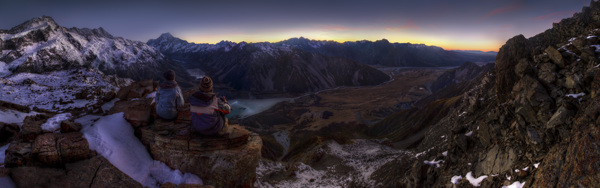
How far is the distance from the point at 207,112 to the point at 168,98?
197cm

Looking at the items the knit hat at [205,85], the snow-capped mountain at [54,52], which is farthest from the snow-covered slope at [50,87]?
the knit hat at [205,85]

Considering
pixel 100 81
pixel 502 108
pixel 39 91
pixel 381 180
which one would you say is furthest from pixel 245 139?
pixel 100 81

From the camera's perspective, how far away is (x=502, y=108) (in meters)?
10.5

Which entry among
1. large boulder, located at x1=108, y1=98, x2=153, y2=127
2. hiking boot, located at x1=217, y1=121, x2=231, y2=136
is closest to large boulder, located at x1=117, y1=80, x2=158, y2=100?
large boulder, located at x1=108, y1=98, x2=153, y2=127

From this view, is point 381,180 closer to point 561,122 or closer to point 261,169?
point 261,169

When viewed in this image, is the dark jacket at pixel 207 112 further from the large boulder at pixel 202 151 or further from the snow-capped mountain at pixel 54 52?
the snow-capped mountain at pixel 54 52

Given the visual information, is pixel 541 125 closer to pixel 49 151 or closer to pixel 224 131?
pixel 224 131

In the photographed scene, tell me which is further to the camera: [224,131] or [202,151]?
[224,131]

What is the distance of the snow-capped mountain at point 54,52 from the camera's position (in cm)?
7906

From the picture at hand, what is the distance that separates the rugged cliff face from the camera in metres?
6.26

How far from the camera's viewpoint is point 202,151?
8.98 m

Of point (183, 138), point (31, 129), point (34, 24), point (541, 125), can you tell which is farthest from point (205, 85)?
point (34, 24)

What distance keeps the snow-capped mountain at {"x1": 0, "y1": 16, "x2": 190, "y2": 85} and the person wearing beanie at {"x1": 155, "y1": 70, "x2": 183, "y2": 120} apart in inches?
3817

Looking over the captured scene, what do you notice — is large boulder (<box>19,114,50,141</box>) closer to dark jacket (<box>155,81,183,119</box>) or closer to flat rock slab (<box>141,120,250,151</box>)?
flat rock slab (<box>141,120,250,151</box>)
